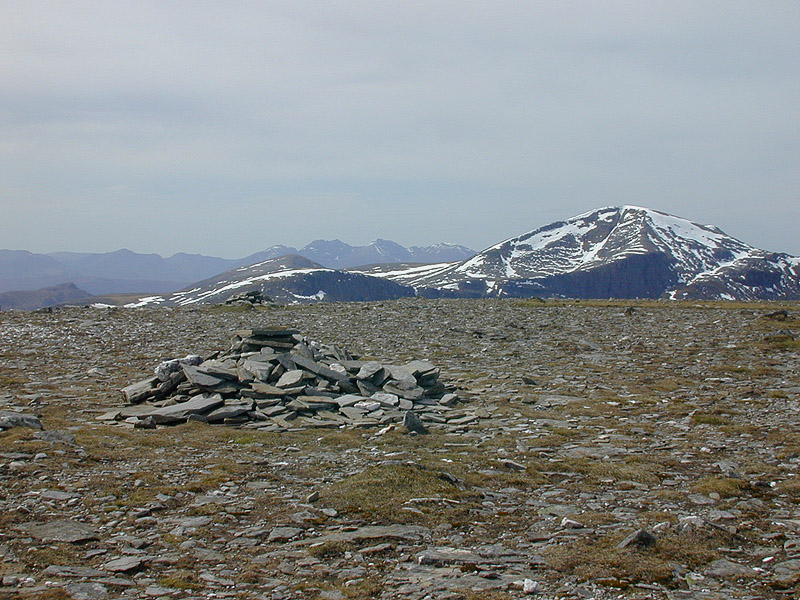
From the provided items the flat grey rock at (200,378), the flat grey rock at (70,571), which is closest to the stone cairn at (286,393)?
the flat grey rock at (200,378)

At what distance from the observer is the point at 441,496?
10.7 metres

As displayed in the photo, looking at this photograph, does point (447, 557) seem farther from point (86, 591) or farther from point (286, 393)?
point (286, 393)

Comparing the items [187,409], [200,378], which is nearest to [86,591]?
[187,409]

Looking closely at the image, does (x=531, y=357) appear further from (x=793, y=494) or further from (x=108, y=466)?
(x=108, y=466)

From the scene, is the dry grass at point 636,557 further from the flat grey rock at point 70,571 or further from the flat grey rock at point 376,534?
the flat grey rock at point 70,571

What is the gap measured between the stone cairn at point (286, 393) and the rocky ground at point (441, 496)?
763mm

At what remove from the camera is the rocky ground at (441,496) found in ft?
24.7

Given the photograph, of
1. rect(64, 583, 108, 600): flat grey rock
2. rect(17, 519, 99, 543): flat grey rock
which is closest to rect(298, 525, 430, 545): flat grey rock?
rect(64, 583, 108, 600): flat grey rock

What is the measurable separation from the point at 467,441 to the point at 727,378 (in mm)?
12152

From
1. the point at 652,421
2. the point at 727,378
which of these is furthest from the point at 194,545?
the point at 727,378

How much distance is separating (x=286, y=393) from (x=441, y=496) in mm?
9257

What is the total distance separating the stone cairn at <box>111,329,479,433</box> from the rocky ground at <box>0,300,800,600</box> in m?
0.76

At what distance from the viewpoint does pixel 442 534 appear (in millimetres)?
9148

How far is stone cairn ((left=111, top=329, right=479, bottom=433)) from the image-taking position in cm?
1709
